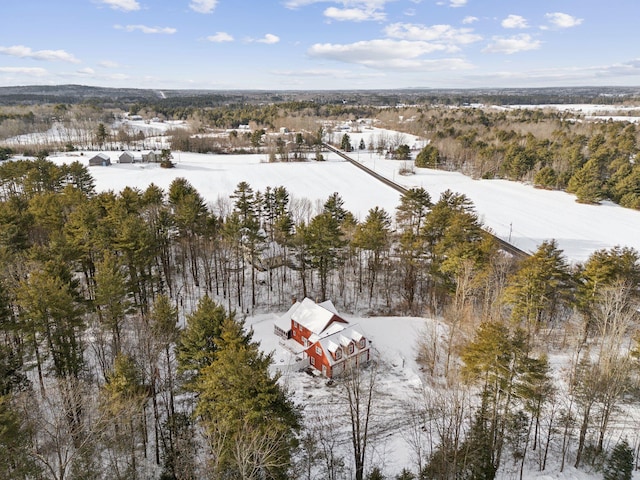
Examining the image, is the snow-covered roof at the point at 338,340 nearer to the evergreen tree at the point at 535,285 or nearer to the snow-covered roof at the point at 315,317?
the snow-covered roof at the point at 315,317

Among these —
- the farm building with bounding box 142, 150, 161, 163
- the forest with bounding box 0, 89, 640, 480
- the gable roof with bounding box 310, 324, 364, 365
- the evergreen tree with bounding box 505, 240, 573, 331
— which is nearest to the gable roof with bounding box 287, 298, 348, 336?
the gable roof with bounding box 310, 324, 364, 365

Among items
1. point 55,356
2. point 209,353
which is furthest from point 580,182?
point 55,356

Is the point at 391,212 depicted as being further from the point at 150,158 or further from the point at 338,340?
the point at 150,158

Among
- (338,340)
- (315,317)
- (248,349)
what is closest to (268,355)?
(248,349)

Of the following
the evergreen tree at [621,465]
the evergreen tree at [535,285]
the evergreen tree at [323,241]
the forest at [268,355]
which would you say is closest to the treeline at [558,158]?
the forest at [268,355]

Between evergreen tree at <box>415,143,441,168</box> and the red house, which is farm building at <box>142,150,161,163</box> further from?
the red house

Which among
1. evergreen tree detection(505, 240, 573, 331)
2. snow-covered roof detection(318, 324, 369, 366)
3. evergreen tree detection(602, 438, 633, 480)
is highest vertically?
evergreen tree detection(505, 240, 573, 331)
